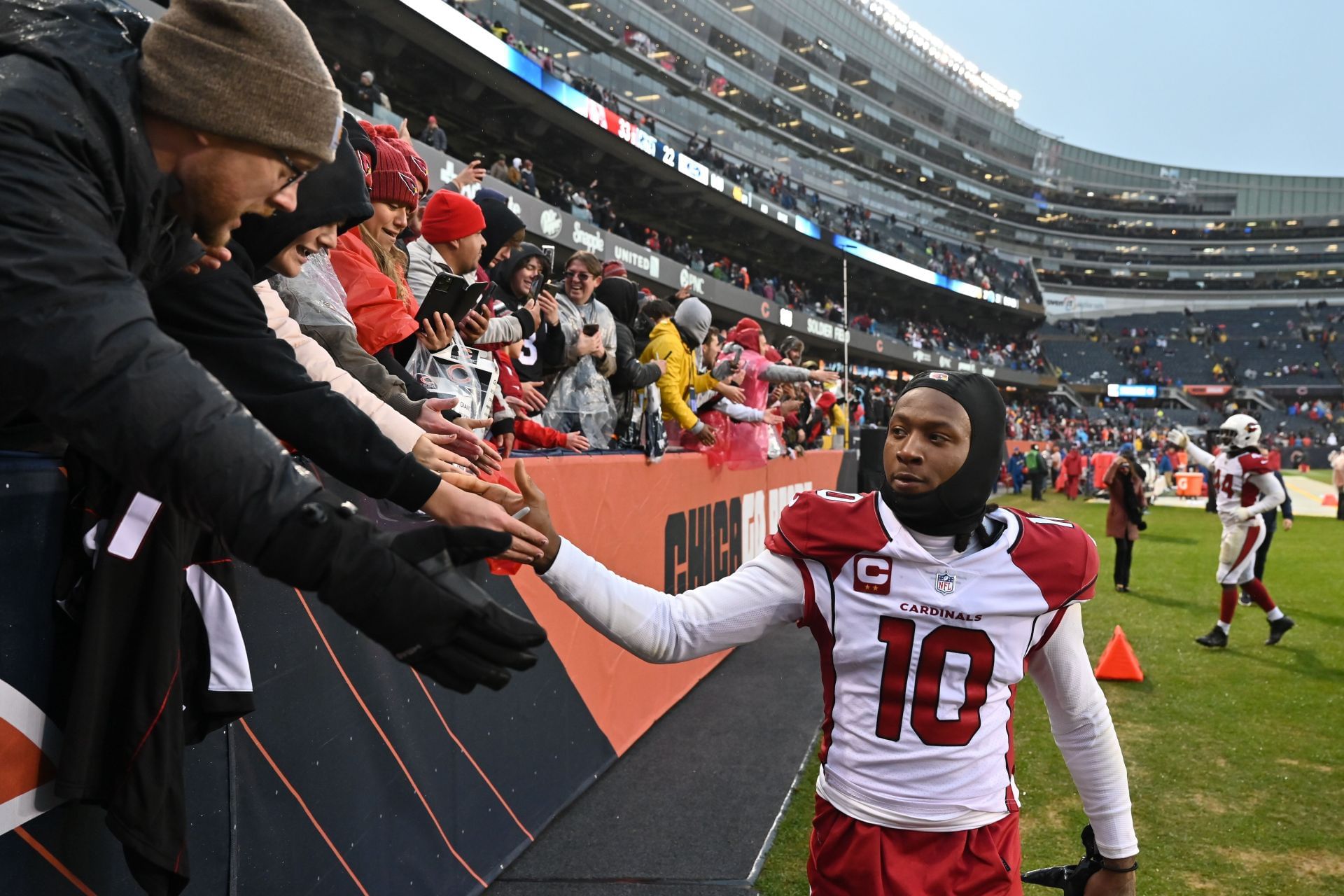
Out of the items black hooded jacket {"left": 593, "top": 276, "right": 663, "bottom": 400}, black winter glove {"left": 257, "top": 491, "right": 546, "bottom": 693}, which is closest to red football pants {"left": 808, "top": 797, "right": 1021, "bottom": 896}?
black winter glove {"left": 257, "top": 491, "right": 546, "bottom": 693}

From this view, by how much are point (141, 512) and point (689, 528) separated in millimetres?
5117

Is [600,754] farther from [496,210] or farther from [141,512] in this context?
[141,512]

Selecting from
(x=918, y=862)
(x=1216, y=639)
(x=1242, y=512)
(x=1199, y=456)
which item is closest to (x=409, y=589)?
(x=918, y=862)

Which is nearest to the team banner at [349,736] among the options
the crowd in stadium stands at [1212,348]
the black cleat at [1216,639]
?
the black cleat at [1216,639]

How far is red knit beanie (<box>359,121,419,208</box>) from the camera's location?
10.1 ft

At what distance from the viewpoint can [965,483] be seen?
2.05m

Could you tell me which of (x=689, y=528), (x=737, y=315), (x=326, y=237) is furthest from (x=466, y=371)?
(x=737, y=315)

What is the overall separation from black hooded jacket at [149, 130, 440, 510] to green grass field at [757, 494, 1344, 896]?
8.76 ft

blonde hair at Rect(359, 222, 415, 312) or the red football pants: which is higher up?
blonde hair at Rect(359, 222, 415, 312)

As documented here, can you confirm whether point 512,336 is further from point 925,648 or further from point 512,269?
point 925,648

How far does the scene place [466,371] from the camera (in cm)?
365

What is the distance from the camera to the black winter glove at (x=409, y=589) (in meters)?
1.00

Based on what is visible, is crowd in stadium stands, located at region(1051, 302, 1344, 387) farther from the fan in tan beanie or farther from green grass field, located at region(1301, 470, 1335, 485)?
the fan in tan beanie

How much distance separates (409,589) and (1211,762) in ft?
18.7
